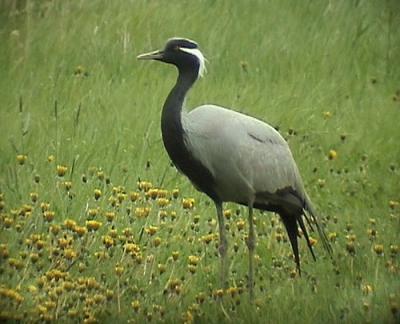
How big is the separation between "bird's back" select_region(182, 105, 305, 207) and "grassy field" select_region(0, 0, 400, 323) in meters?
0.32

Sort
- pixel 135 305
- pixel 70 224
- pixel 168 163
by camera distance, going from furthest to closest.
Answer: pixel 168 163 → pixel 70 224 → pixel 135 305

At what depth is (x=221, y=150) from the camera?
482cm

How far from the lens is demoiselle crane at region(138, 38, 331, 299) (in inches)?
190

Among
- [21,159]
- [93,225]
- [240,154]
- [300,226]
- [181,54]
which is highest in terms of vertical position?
[181,54]

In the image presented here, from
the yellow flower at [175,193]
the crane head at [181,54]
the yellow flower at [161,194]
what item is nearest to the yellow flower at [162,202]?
the yellow flower at [161,194]

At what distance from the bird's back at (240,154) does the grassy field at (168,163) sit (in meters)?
0.32


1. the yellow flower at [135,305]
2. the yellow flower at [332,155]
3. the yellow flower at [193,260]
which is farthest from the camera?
the yellow flower at [332,155]

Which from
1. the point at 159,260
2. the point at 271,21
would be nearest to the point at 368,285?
the point at 159,260

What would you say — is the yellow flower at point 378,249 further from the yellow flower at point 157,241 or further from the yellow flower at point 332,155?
the yellow flower at point 157,241

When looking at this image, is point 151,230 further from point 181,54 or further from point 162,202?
point 181,54

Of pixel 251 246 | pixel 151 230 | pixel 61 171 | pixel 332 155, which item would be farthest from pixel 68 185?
pixel 332 155

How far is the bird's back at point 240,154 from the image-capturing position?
4820 millimetres

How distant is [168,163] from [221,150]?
75cm

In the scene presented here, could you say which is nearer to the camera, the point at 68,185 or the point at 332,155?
the point at 68,185
